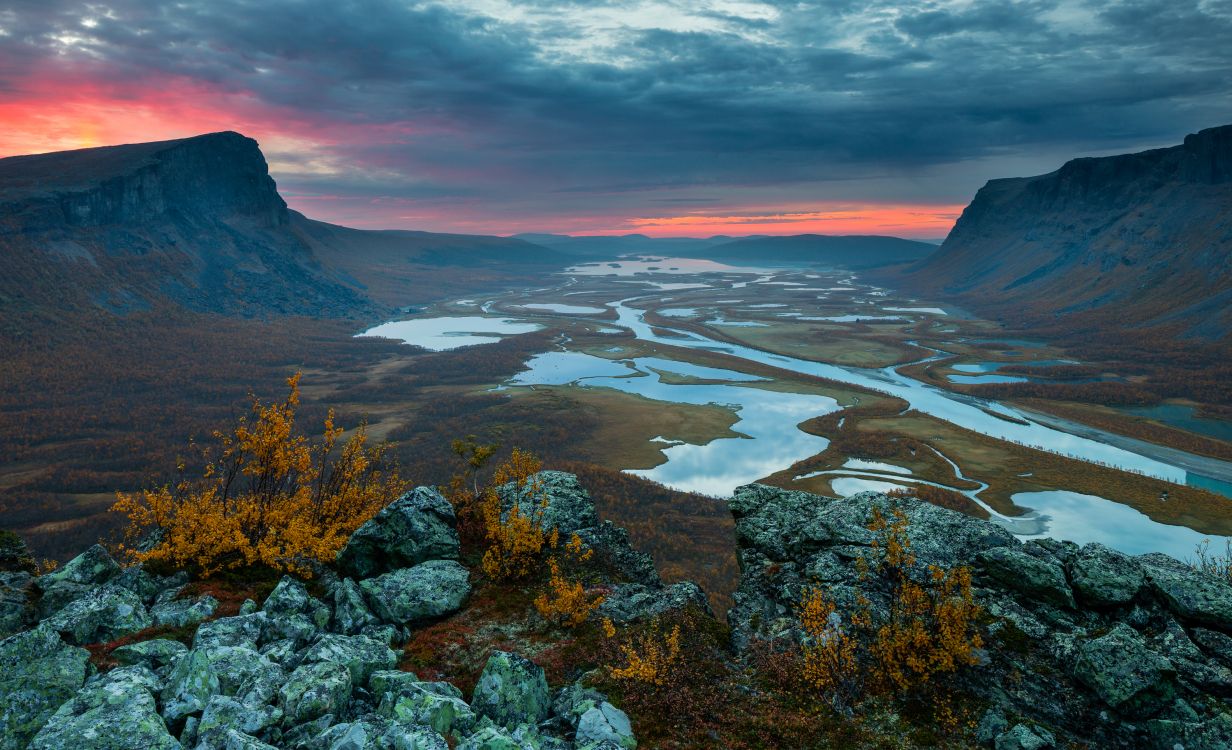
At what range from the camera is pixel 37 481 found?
64.2 metres

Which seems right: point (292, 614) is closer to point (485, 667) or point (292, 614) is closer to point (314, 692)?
point (314, 692)

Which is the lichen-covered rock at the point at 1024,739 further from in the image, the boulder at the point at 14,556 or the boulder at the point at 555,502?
the boulder at the point at 14,556

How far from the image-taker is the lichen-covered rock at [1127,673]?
42.0 ft

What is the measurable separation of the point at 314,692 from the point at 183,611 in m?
7.65

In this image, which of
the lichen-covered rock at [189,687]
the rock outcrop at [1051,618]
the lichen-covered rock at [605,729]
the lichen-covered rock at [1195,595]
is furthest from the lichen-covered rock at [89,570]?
the lichen-covered rock at [1195,595]

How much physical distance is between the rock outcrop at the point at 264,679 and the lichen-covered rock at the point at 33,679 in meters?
0.02

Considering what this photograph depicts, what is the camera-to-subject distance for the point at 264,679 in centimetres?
1151

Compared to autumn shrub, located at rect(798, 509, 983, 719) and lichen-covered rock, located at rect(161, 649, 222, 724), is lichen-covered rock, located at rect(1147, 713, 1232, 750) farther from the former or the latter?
lichen-covered rock, located at rect(161, 649, 222, 724)

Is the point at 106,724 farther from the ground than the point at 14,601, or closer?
farther from the ground

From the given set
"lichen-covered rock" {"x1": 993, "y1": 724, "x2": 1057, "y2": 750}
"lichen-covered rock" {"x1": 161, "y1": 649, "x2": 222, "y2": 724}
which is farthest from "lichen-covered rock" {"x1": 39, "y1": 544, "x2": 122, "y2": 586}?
"lichen-covered rock" {"x1": 993, "y1": 724, "x2": 1057, "y2": 750}

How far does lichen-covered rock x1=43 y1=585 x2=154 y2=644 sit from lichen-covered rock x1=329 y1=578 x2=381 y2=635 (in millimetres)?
4389

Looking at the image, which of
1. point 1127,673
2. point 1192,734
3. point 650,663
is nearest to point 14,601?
point 650,663

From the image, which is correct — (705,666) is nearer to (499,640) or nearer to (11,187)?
(499,640)

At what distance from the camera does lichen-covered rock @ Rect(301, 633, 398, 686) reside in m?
12.8
